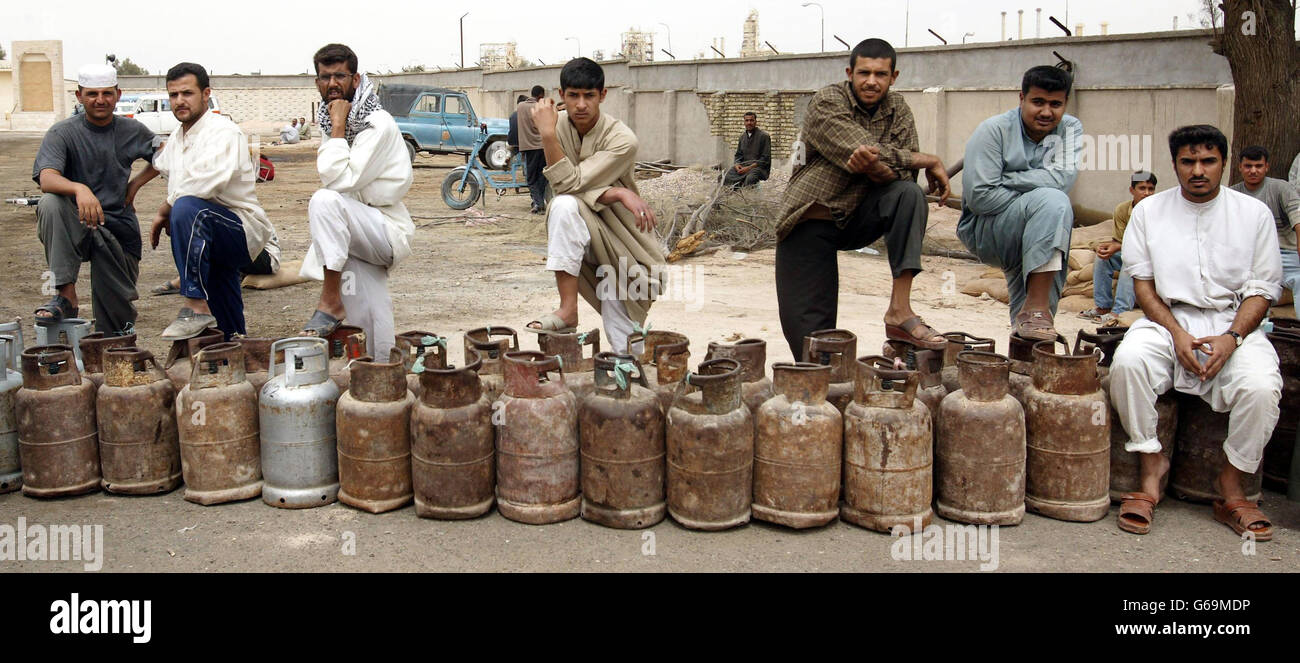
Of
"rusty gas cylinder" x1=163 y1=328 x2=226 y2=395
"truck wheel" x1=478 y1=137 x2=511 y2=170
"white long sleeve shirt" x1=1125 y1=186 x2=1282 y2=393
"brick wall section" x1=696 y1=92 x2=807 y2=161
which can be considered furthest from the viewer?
"brick wall section" x1=696 y1=92 x2=807 y2=161

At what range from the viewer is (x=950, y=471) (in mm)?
3855

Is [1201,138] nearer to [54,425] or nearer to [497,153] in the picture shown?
[54,425]

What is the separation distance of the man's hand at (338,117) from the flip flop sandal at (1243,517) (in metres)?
4.18

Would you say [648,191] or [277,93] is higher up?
[277,93]

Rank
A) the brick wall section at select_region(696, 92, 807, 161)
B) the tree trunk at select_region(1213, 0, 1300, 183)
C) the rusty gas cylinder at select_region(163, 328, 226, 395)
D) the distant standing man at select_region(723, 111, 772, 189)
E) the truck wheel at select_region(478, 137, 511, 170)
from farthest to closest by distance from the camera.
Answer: the brick wall section at select_region(696, 92, 807, 161)
the truck wheel at select_region(478, 137, 511, 170)
the distant standing man at select_region(723, 111, 772, 189)
the tree trunk at select_region(1213, 0, 1300, 183)
the rusty gas cylinder at select_region(163, 328, 226, 395)

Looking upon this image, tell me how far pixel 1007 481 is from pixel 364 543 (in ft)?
7.71

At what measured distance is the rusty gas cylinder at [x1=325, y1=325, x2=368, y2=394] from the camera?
14.3 ft

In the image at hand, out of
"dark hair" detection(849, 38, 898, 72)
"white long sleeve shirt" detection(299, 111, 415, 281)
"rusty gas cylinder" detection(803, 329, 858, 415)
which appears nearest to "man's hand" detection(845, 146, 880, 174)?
"dark hair" detection(849, 38, 898, 72)

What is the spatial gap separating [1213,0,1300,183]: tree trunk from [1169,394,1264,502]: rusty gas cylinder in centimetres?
561

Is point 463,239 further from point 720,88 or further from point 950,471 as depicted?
point 720,88

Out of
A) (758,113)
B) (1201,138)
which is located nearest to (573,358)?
(1201,138)

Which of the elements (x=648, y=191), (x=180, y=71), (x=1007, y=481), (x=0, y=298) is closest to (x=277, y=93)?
(x=648, y=191)

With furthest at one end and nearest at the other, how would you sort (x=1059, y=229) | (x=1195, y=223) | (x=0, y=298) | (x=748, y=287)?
Result: (x=748, y=287) → (x=0, y=298) → (x=1059, y=229) → (x=1195, y=223)

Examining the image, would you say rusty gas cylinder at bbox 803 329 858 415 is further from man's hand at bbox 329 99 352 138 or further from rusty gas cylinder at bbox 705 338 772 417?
man's hand at bbox 329 99 352 138
